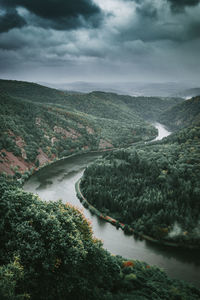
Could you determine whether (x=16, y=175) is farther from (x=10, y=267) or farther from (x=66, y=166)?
(x=10, y=267)

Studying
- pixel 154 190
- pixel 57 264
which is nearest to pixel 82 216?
pixel 57 264

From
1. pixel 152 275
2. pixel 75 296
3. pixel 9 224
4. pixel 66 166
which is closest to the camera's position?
pixel 75 296

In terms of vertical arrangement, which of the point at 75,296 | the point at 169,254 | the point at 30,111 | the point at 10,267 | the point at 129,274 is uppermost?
the point at 30,111

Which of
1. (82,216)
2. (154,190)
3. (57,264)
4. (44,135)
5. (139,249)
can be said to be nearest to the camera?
(57,264)

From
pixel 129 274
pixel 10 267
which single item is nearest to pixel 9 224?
pixel 10 267

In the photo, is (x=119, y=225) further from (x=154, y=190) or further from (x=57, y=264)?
(x=57, y=264)

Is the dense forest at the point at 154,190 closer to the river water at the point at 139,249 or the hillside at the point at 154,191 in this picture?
the hillside at the point at 154,191

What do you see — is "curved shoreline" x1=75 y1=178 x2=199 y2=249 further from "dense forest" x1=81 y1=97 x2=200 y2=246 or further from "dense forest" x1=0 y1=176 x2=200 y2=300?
"dense forest" x1=0 y1=176 x2=200 y2=300

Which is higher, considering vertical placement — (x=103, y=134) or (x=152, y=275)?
(x=103, y=134)
